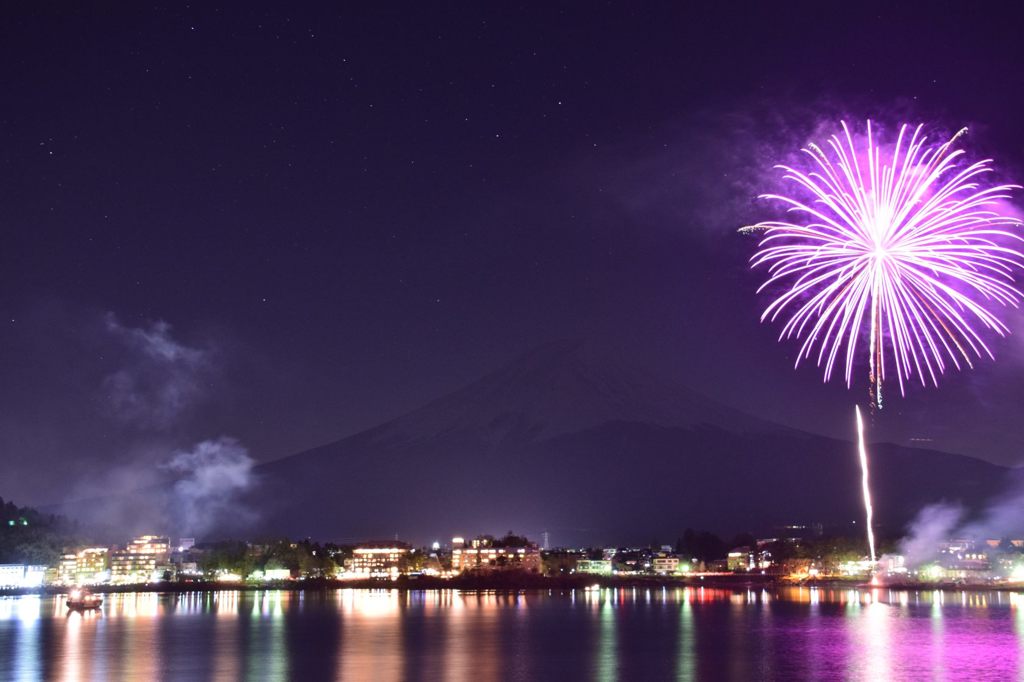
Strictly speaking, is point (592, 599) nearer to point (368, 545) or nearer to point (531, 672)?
point (531, 672)

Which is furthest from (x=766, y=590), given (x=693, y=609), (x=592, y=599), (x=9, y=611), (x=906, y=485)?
(x=906, y=485)

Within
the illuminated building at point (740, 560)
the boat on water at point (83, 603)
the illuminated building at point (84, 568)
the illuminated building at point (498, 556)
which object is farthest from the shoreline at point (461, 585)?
the boat on water at point (83, 603)

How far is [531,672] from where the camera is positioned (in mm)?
28203

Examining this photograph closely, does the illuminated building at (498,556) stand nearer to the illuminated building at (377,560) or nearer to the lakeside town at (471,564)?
the lakeside town at (471,564)

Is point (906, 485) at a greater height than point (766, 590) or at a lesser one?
greater

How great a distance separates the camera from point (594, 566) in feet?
415

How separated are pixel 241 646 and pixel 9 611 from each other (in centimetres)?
2818

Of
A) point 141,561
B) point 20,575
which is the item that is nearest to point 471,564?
point 141,561

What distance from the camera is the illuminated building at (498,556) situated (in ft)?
362

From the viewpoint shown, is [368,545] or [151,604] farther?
[368,545]

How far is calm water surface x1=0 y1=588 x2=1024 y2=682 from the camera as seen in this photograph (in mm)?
27984

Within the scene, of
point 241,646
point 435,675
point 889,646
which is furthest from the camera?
point 241,646

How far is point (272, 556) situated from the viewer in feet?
354

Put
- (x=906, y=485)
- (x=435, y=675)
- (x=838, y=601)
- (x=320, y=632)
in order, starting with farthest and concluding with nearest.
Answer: (x=906, y=485), (x=838, y=601), (x=320, y=632), (x=435, y=675)
